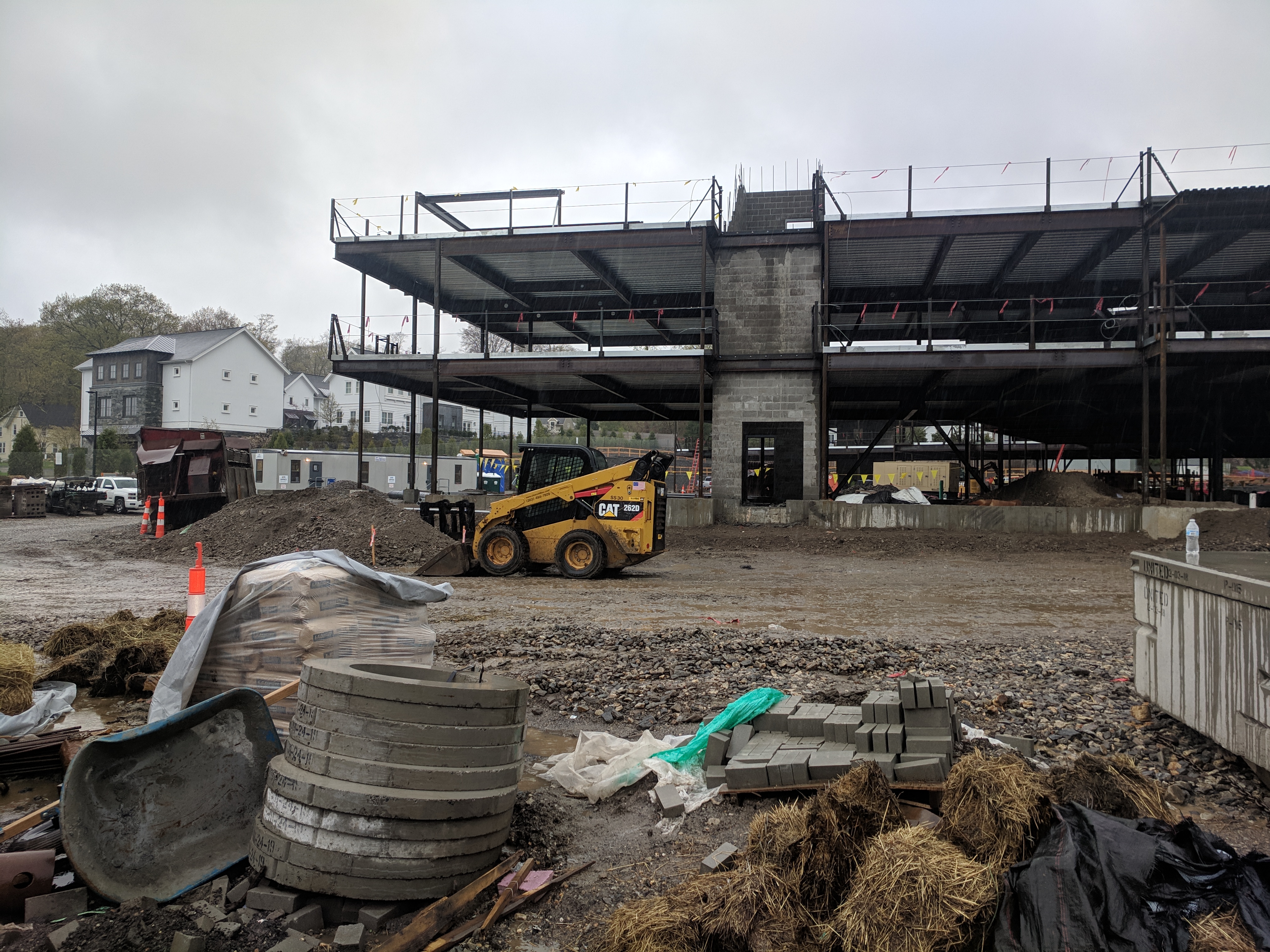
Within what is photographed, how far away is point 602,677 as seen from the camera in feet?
21.7

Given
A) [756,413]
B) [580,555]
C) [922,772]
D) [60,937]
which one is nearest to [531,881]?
[60,937]

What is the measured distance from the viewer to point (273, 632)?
15.0 ft

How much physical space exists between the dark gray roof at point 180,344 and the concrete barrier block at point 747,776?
58.7m

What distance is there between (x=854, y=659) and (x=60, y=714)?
238 inches

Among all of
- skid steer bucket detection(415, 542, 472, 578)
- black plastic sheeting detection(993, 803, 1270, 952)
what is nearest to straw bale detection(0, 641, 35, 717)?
black plastic sheeting detection(993, 803, 1270, 952)

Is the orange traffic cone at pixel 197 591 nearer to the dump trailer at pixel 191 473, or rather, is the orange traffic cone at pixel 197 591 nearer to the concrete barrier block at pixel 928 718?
the concrete barrier block at pixel 928 718

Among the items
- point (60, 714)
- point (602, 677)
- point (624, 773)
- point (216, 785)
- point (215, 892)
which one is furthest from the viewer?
point (602, 677)

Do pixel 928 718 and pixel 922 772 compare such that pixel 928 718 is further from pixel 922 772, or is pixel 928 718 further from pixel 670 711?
pixel 670 711

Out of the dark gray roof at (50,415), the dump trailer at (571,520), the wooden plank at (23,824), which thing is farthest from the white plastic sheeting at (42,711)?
the dark gray roof at (50,415)

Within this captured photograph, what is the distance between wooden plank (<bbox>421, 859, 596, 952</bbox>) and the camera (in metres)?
2.88

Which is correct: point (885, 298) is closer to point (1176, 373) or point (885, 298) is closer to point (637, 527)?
point (1176, 373)

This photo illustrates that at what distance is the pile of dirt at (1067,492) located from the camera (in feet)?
66.0

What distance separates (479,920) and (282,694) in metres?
1.84

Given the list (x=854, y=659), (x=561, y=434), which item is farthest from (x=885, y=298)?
(x=561, y=434)
